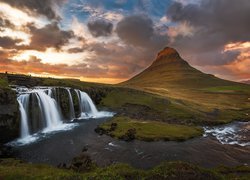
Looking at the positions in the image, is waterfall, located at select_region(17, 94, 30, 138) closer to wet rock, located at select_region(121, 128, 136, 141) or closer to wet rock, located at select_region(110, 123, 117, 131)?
wet rock, located at select_region(110, 123, 117, 131)

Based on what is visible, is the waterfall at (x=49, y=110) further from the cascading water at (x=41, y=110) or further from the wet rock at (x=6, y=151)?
the wet rock at (x=6, y=151)

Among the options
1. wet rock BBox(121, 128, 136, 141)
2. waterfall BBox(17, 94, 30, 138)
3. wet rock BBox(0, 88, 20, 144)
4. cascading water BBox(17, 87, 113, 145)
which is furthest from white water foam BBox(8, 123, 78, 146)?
wet rock BBox(121, 128, 136, 141)

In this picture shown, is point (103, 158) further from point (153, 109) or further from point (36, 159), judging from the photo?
point (153, 109)

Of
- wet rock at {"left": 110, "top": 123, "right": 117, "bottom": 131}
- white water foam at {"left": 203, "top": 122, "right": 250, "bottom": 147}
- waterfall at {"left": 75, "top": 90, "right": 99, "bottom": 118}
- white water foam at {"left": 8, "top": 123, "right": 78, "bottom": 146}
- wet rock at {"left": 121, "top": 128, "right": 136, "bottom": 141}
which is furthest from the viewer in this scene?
waterfall at {"left": 75, "top": 90, "right": 99, "bottom": 118}

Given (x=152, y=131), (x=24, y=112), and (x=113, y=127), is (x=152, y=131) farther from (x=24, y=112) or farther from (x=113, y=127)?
(x=24, y=112)

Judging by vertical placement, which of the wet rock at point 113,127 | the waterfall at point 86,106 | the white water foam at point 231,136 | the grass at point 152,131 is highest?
the waterfall at point 86,106

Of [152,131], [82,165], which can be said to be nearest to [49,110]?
[152,131]

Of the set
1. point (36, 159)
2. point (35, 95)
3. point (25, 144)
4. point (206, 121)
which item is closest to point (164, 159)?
point (36, 159)

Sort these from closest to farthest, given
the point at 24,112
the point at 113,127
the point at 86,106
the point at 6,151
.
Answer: the point at 6,151 → the point at 24,112 → the point at 113,127 → the point at 86,106

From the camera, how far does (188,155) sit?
4522 cm

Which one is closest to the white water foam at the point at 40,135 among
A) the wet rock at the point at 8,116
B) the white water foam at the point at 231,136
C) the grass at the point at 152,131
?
the wet rock at the point at 8,116

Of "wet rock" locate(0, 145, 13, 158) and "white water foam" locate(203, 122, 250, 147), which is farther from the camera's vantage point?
"white water foam" locate(203, 122, 250, 147)

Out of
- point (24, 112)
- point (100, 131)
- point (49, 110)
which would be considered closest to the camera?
point (24, 112)

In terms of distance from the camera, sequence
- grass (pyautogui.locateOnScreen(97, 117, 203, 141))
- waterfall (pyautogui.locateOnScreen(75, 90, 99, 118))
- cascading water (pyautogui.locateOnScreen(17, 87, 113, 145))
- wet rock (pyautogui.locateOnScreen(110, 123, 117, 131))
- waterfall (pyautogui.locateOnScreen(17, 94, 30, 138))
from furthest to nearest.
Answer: waterfall (pyautogui.locateOnScreen(75, 90, 99, 118))
wet rock (pyautogui.locateOnScreen(110, 123, 117, 131))
cascading water (pyautogui.locateOnScreen(17, 87, 113, 145))
grass (pyautogui.locateOnScreen(97, 117, 203, 141))
waterfall (pyautogui.locateOnScreen(17, 94, 30, 138))
